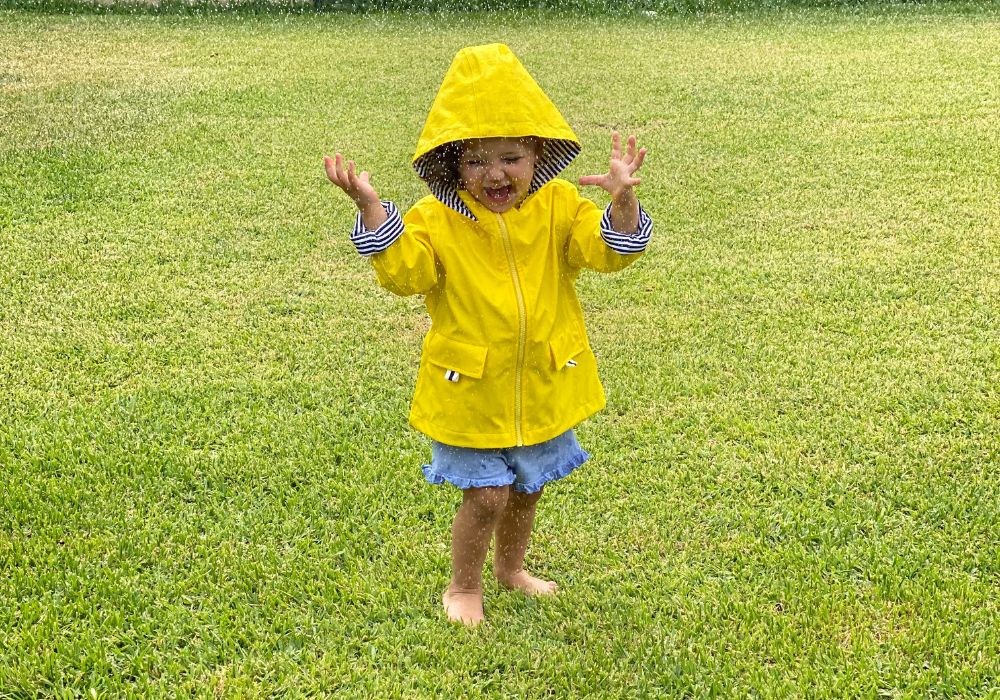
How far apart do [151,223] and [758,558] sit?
4.01 m

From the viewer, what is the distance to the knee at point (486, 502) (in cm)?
243

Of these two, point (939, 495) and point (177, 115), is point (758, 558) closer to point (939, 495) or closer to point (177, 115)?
point (939, 495)

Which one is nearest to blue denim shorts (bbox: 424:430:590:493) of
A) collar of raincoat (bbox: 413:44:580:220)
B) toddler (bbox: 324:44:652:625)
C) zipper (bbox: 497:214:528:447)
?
toddler (bbox: 324:44:652:625)

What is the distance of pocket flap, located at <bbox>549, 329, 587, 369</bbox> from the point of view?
2.34 m

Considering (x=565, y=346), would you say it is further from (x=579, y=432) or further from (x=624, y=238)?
(x=579, y=432)

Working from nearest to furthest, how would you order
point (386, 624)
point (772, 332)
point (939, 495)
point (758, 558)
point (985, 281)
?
point (386, 624) < point (758, 558) < point (939, 495) < point (772, 332) < point (985, 281)

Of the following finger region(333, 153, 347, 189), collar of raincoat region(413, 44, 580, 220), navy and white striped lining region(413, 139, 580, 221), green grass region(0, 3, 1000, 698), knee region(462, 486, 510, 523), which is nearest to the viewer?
finger region(333, 153, 347, 189)

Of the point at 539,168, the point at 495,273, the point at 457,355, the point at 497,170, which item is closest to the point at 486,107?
the point at 497,170

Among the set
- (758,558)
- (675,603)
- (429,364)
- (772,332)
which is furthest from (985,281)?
(429,364)

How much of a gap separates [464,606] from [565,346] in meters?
0.81

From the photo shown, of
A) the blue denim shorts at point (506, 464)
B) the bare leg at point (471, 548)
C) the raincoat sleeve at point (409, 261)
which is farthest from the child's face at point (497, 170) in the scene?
the bare leg at point (471, 548)

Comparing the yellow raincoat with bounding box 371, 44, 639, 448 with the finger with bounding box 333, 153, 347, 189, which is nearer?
the finger with bounding box 333, 153, 347, 189

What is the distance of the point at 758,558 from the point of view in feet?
9.55

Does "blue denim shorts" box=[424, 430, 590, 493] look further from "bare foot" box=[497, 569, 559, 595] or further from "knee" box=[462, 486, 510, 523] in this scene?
"bare foot" box=[497, 569, 559, 595]
